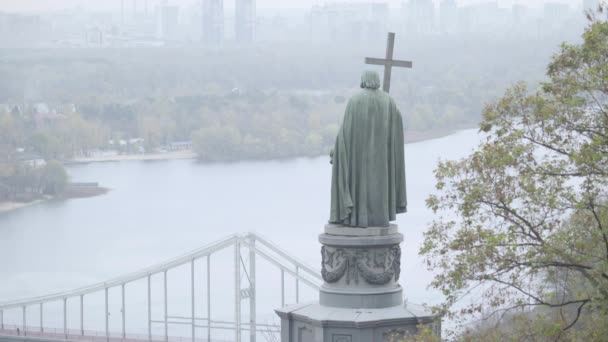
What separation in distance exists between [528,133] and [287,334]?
2.16 meters

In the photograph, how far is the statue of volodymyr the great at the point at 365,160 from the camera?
7352mm

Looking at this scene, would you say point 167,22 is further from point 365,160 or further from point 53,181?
point 365,160

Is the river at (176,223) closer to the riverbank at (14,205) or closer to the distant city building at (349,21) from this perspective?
the riverbank at (14,205)

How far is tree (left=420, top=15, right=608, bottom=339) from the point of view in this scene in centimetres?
773

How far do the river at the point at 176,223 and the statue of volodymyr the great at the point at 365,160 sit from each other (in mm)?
21093

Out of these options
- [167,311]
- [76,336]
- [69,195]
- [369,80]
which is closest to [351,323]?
[369,80]

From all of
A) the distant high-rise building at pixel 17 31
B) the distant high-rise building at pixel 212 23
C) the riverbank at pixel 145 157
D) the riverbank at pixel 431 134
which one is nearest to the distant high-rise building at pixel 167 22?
the distant high-rise building at pixel 212 23

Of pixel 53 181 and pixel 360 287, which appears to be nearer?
pixel 360 287

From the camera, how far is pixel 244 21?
9050 centimetres

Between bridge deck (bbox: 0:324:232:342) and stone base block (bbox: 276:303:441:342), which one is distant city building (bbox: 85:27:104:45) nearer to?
bridge deck (bbox: 0:324:232:342)

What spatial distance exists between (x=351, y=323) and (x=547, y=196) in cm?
179

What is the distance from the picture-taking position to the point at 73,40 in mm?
92375

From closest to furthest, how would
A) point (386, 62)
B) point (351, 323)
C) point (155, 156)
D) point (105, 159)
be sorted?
point (351, 323) → point (386, 62) → point (105, 159) → point (155, 156)

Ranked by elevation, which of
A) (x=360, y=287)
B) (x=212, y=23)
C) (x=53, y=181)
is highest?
(x=360, y=287)
